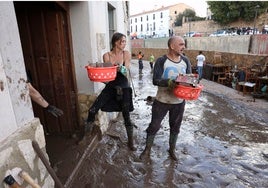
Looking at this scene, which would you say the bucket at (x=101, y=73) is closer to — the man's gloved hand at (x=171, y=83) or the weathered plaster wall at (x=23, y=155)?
the man's gloved hand at (x=171, y=83)

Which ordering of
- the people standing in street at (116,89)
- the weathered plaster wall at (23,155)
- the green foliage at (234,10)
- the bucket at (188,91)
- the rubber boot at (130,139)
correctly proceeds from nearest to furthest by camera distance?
the weathered plaster wall at (23,155)
the bucket at (188,91)
the people standing in street at (116,89)
the rubber boot at (130,139)
the green foliage at (234,10)

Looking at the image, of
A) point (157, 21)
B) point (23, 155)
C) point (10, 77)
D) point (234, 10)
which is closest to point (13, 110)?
point (10, 77)

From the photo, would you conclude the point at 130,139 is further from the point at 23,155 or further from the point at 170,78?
the point at 23,155

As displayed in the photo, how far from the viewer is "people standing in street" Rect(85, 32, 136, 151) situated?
142 inches

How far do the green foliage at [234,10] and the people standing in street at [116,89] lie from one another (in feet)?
99.2

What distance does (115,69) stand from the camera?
330cm

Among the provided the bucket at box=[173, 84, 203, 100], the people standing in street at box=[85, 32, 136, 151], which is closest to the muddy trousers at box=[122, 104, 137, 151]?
the people standing in street at box=[85, 32, 136, 151]

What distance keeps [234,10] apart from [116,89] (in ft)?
107

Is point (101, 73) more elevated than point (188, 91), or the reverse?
point (101, 73)

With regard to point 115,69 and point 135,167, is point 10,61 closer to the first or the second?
point 115,69

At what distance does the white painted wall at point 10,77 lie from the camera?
194 centimetres

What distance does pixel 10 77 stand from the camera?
2.03 m

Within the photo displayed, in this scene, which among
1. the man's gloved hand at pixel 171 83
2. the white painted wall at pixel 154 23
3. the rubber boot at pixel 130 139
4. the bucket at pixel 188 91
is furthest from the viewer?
the white painted wall at pixel 154 23

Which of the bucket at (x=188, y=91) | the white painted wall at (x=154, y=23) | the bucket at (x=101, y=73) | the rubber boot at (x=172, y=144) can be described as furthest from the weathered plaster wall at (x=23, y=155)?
the white painted wall at (x=154, y=23)
